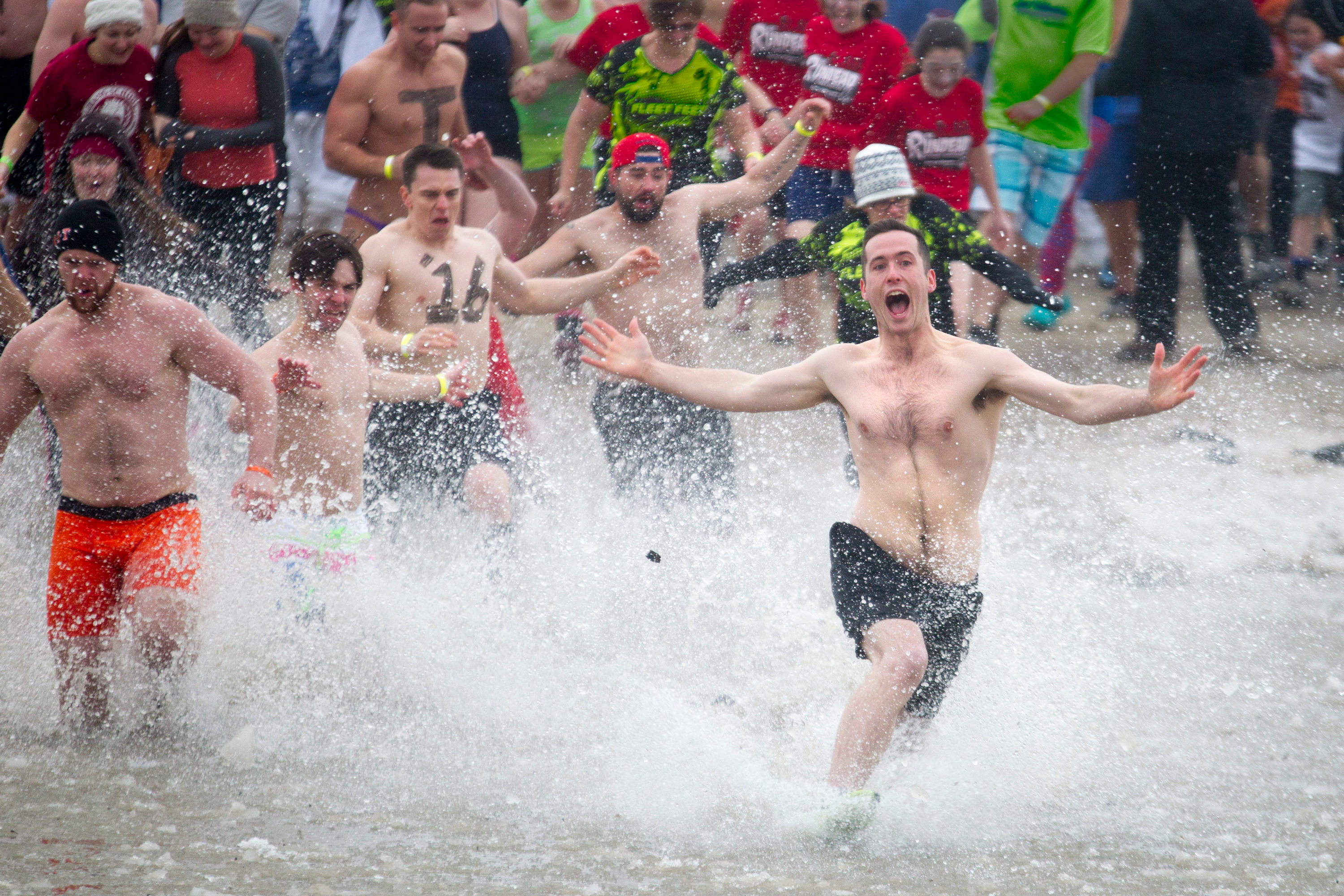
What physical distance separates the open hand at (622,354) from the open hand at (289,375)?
1003mm

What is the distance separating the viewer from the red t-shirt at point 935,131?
22.1 feet

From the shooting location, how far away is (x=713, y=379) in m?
4.60

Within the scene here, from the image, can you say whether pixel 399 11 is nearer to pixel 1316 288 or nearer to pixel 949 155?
pixel 949 155

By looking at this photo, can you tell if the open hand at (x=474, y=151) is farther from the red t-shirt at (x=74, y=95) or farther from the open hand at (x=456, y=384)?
the red t-shirt at (x=74, y=95)

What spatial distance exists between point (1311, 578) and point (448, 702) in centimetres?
355

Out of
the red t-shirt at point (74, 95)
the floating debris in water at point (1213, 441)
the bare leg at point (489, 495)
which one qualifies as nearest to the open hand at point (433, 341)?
the bare leg at point (489, 495)

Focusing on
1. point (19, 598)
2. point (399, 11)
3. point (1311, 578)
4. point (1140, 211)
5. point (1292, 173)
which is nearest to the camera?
point (19, 598)

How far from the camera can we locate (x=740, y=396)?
14.9ft

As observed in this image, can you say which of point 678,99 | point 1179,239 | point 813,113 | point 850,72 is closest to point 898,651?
point 813,113

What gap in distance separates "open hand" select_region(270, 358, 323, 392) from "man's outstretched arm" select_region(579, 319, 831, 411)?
1.00 m

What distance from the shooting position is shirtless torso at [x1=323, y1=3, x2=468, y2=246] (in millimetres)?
6426

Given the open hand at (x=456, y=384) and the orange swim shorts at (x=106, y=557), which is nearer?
the orange swim shorts at (x=106, y=557)

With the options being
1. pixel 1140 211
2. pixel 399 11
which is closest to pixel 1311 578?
pixel 1140 211

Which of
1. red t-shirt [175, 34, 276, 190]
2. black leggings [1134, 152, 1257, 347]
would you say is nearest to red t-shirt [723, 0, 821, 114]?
black leggings [1134, 152, 1257, 347]
